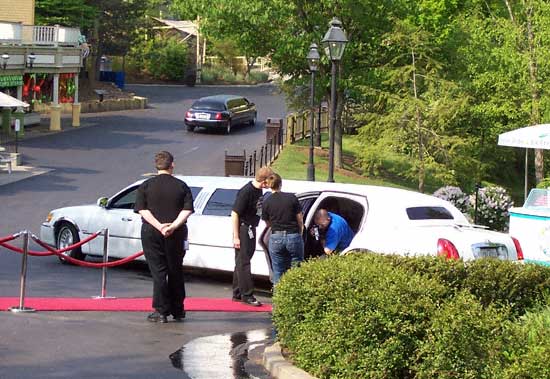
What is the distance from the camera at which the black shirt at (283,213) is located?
38.5 feet

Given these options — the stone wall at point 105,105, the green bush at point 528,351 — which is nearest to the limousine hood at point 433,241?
the green bush at point 528,351

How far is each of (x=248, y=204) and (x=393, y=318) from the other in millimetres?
4744

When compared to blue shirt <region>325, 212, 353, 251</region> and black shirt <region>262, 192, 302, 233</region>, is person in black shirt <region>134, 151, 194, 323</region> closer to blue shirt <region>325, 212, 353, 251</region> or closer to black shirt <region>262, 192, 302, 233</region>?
black shirt <region>262, 192, 302, 233</region>

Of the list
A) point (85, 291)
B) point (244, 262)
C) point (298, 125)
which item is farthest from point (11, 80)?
point (244, 262)

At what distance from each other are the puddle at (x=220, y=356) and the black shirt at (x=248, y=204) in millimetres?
1739

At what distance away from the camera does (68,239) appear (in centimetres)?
1650

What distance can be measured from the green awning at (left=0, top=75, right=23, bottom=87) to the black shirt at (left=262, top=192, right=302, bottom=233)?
28.9m

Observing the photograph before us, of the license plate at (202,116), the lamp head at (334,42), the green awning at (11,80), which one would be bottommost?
the license plate at (202,116)

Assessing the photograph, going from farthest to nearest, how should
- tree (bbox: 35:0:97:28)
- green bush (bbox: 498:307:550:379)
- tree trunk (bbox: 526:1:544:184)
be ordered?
tree (bbox: 35:0:97:28) → tree trunk (bbox: 526:1:544:184) → green bush (bbox: 498:307:550:379)

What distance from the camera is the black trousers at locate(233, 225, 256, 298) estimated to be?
12484 millimetres

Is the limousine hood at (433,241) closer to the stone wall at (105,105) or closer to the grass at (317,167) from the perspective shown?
the grass at (317,167)

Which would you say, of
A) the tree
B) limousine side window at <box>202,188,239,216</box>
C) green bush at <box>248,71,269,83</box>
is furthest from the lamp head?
green bush at <box>248,71,269,83</box>

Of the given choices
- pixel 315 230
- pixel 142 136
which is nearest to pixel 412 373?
pixel 315 230

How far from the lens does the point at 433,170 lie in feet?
102
